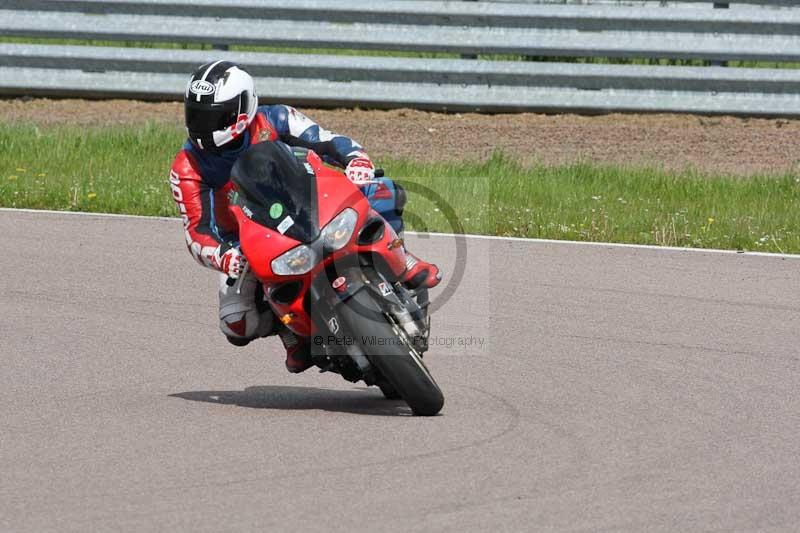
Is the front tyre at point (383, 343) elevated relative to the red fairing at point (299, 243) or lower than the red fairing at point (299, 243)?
lower

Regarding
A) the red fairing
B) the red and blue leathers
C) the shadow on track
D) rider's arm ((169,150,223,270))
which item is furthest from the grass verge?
Result: the red fairing

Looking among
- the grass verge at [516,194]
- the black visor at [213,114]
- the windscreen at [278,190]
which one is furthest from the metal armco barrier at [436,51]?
the windscreen at [278,190]

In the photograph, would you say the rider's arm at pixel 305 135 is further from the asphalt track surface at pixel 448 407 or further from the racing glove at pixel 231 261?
the asphalt track surface at pixel 448 407

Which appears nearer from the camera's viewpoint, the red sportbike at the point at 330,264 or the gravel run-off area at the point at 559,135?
the red sportbike at the point at 330,264

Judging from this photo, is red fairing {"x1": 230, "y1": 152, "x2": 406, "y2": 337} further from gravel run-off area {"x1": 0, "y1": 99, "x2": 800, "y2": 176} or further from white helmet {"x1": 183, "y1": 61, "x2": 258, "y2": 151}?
gravel run-off area {"x1": 0, "y1": 99, "x2": 800, "y2": 176}

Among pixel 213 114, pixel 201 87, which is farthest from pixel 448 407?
pixel 201 87

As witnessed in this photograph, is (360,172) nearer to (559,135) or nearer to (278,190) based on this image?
(278,190)

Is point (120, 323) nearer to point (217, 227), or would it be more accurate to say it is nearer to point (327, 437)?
point (217, 227)

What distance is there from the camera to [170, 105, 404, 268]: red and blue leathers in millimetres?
6750

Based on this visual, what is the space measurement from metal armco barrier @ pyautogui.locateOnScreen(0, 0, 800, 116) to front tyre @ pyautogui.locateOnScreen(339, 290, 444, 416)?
29.8ft

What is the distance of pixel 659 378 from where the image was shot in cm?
725

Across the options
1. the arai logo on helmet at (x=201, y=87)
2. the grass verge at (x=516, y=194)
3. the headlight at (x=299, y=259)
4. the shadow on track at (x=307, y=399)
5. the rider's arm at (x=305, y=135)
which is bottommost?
the grass verge at (x=516, y=194)

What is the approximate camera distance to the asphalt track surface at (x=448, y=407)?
501cm

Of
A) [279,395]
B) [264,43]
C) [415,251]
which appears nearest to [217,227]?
[279,395]
